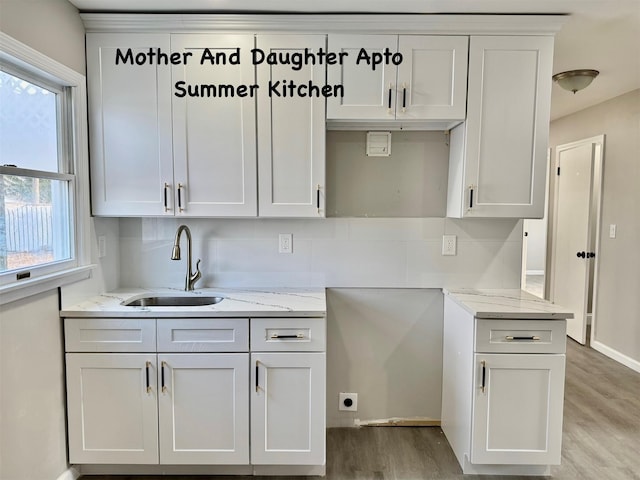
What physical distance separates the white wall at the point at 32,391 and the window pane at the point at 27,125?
0.60 meters

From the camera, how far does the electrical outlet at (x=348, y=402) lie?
2428mm

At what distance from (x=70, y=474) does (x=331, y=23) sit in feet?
8.46

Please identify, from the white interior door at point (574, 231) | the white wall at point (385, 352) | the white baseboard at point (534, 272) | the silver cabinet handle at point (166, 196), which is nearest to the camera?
the silver cabinet handle at point (166, 196)

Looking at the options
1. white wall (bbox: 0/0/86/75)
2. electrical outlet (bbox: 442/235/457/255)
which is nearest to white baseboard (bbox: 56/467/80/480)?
white wall (bbox: 0/0/86/75)

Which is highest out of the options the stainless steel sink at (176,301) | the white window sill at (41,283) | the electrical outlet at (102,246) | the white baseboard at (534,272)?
the electrical outlet at (102,246)

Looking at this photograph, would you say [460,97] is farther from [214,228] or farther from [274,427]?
[274,427]

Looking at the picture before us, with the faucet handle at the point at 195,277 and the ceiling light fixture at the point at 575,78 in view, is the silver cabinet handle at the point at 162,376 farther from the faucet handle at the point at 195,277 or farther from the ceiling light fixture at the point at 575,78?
the ceiling light fixture at the point at 575,78

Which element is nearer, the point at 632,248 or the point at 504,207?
the point at 504,207

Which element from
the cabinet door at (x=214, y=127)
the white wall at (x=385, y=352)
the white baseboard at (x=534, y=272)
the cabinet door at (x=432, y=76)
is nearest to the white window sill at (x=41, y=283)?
the cabinet door at (x=214, y=127)

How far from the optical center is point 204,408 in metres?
1.88

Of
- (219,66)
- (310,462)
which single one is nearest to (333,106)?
(219,66)

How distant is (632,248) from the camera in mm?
3273

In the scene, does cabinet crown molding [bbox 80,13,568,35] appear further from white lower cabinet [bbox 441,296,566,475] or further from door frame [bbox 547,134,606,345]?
door frame [bbox 547,134,606,345]

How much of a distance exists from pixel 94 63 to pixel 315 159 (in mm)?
1231
